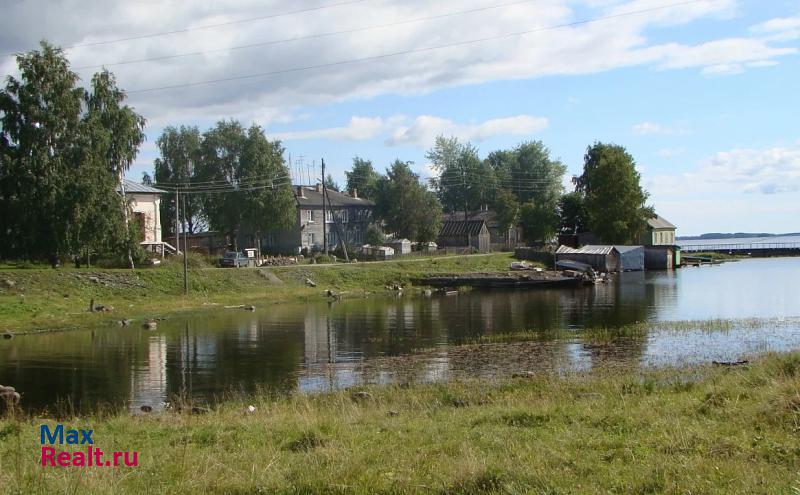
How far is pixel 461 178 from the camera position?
408 ft

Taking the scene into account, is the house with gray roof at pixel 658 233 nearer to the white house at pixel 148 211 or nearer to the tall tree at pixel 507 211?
the tall tree at pixel 507 211

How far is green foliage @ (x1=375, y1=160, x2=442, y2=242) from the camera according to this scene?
9500 centimetres

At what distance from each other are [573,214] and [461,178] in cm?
2486

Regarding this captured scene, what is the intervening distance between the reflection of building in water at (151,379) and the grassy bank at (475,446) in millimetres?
4573

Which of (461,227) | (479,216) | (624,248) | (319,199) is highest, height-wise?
(319,199)

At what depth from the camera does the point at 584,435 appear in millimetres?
10867

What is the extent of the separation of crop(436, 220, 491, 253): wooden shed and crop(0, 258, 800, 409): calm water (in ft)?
178

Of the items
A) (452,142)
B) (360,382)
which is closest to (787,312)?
(360,382)

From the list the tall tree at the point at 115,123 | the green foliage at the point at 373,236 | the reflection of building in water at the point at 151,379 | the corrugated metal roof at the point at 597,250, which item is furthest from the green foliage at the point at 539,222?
the reflection of building in water at the point at 151,379

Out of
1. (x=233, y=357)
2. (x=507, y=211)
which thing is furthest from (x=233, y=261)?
(x=507, y=211)

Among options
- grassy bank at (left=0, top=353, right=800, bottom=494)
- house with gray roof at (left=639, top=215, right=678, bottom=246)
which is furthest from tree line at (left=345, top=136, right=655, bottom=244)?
grassy bank at (left=0, top=353, right=800, bottom=494)

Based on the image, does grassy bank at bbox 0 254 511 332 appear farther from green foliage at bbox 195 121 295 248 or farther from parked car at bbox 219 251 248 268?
green foliage at bbox 195 121 295 248

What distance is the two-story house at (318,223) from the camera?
89.9m

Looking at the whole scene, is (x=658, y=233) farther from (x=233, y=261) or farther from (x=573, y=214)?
(x=233, y=261)
